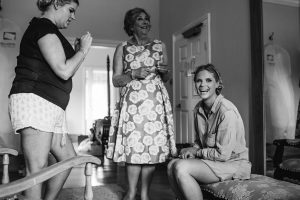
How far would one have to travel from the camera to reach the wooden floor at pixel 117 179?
2971 mm

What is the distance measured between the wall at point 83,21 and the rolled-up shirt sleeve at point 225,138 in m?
3.80

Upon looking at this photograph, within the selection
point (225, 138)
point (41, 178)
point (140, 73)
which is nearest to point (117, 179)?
point (140, 73)

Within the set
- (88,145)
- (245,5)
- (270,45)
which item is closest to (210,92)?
(270,45)

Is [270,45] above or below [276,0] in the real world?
below

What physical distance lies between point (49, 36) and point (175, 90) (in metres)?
3.74

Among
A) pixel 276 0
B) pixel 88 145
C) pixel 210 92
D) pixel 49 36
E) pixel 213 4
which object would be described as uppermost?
pixel 213 4

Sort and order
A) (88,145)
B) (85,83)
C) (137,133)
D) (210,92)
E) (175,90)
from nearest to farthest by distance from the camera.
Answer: (210,92) < (137,133) < (175,90) < (88,145) < (85,83)

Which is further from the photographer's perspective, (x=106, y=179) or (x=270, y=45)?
(x=106, y=179)

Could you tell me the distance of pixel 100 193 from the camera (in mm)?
2996

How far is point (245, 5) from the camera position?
10.7 ft

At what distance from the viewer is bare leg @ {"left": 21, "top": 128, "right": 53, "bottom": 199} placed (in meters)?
1.27

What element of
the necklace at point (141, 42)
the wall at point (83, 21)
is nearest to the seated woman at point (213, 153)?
the necklace at point (141, 42)

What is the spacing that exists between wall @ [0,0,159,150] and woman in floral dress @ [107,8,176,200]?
3.02m

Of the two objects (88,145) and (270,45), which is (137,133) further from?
(88,145)
